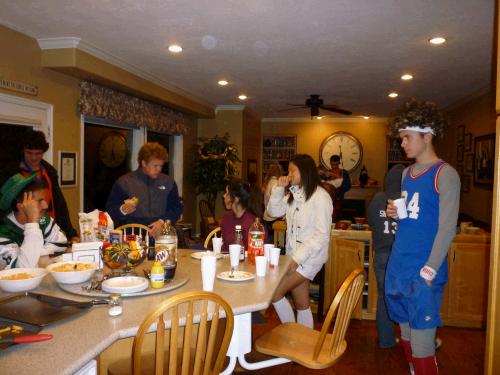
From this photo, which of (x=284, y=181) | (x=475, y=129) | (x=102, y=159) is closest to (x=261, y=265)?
(x=284, y=181)

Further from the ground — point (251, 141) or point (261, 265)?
point (251, 141)

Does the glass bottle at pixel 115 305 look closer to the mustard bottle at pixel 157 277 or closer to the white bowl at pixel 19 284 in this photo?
the mustard bottle at pixel 157 277

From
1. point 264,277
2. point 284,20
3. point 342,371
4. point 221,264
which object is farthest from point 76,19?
point 342,371

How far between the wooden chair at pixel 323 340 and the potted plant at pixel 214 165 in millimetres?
4937

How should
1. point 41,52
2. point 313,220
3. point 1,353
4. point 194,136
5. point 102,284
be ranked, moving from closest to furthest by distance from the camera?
1. point 1,353
2. point 102,284
3. point 313,220
4. point 41,52
5. point 194,136

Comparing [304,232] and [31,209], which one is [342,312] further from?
[31,209]

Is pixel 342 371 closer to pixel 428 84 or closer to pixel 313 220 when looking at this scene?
pixel 313 220

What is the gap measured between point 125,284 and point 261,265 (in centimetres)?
64

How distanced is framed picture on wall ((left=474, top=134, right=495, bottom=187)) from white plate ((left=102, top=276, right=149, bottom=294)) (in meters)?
4.57

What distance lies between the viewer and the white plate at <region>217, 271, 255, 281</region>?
6.40 ft

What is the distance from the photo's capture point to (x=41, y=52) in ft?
12.1

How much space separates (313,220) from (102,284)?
137 centimetres

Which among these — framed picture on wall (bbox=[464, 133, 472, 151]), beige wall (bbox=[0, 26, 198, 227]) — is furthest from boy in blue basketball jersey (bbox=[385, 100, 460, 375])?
framed picture on wall (bbox=[464, 133, 472, 151])

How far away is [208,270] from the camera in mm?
1759
